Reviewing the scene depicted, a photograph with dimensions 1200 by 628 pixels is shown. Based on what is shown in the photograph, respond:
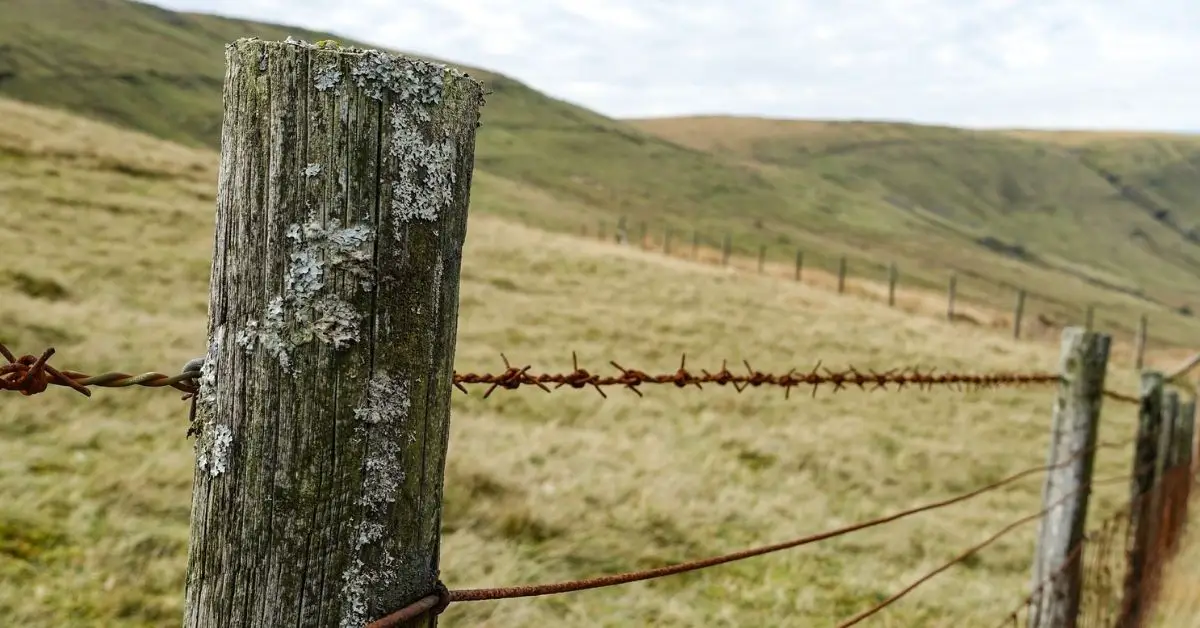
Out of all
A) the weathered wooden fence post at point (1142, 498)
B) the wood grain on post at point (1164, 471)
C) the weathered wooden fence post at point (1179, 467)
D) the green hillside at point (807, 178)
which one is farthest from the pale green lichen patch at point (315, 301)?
the green hillside at point (807, 178)

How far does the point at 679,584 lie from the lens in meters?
5.16

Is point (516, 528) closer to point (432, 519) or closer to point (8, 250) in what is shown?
point (432, 519)

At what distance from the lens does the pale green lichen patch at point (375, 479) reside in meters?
1.00

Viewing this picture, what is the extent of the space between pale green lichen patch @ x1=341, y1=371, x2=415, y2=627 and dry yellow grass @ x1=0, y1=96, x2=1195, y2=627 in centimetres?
315

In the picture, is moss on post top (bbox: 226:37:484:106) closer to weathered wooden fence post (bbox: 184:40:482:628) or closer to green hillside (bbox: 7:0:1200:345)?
weathered wooden fence post (bbox: 184:40:482:628)

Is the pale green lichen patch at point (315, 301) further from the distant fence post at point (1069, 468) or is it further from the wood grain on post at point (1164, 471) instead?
the wood grain on post at point (1164, 471)

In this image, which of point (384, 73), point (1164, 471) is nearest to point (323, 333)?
point (384, 73)

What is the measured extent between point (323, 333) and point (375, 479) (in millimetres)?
192

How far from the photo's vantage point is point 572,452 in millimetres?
7328

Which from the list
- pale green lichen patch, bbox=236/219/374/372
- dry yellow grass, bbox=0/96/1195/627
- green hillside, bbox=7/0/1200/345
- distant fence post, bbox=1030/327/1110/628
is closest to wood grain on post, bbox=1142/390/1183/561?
dry yellow grass, bbox=0/96/1195/627

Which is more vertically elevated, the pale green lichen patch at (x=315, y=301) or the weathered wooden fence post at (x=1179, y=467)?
the pale green lichen patch at (x=315, y=301)

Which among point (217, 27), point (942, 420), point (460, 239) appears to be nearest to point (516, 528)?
point (460, 239)

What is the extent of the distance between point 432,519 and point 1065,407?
301cm

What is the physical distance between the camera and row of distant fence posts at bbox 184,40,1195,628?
0.95 meters
